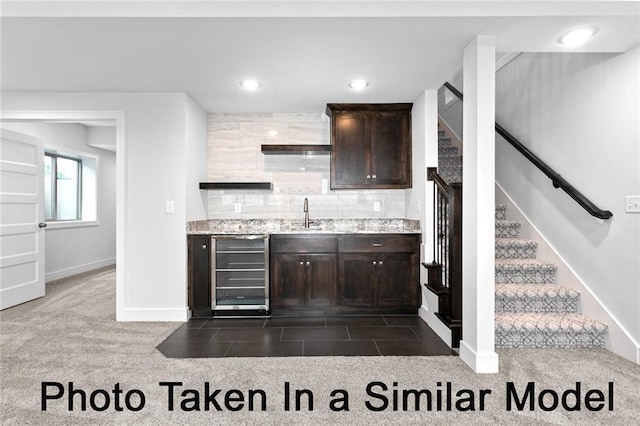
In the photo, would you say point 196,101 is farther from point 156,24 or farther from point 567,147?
point 567,147

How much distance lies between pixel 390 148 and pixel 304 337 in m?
2.24

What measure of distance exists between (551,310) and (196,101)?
13.2 ft

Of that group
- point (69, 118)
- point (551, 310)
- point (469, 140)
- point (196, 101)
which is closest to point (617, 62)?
point (469, 140)

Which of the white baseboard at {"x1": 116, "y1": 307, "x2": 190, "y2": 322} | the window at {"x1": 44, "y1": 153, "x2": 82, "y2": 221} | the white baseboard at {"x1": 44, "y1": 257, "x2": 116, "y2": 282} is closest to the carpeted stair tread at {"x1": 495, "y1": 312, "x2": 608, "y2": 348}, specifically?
the white baseboard at {"x1": 116, "y1": 307, "x2": 190, "y2": 322}

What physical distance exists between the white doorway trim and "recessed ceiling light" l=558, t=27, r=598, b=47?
153 inches

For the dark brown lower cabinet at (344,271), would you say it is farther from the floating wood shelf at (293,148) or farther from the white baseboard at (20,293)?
the white baseboard at (20,293)

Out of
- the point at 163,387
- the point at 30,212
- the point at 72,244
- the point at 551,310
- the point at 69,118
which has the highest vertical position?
the point at 69,118

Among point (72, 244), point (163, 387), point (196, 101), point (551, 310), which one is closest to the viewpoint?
point (163, 387)

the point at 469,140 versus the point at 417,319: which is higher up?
the point at 469,140

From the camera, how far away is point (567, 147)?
3291mm

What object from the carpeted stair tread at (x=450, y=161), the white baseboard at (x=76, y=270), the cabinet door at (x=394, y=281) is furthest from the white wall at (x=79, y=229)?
the carpeted stair tread at (x=450, y=161)

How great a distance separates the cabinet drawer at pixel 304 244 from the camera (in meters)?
3.84

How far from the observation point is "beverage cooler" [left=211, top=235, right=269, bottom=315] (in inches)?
150

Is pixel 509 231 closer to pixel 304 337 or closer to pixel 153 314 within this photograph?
pixel 304 337
